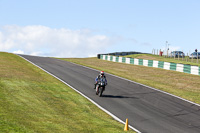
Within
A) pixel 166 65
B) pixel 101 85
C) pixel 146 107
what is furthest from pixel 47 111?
pixel 166 65

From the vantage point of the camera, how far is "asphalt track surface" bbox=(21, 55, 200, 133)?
15.5m

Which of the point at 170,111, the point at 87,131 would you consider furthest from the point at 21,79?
the point at 87,131

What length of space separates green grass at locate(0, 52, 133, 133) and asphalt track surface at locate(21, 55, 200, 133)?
4.02 feet

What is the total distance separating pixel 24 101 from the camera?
16391 millimetres

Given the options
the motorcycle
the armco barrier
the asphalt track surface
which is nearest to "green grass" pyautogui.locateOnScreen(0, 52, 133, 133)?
the asphalt track surface

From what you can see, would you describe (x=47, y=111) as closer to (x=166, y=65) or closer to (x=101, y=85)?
(x=101, y=85)

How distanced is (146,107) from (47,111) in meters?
6.83

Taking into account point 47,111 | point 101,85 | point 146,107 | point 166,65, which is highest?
point 166,65

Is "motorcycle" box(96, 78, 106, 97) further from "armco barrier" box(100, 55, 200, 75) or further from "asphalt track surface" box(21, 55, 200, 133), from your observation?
"armco barrier" box(100, 55, 200, 75)

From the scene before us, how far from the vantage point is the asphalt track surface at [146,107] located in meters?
15.5

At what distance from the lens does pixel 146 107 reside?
19.3 m

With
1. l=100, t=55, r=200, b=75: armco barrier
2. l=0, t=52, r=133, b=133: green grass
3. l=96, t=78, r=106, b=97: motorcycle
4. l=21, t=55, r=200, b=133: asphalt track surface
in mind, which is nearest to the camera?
l=0, t=52, r=133, b=133: green grass

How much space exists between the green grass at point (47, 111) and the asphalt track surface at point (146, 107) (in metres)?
1.23

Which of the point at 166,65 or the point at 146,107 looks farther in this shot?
the point at 166,65
